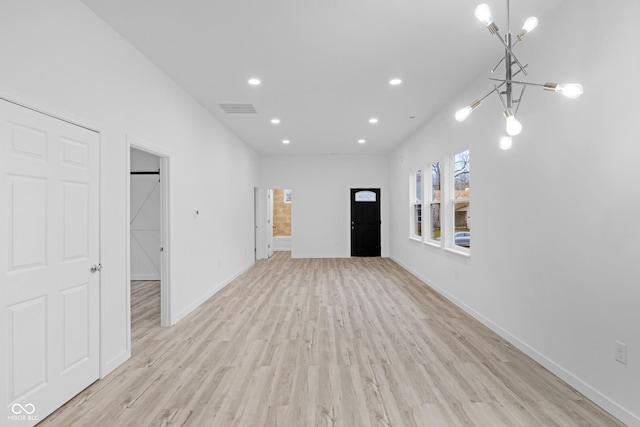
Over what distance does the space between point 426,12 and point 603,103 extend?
56.0 inches

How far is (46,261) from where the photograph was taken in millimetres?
2168

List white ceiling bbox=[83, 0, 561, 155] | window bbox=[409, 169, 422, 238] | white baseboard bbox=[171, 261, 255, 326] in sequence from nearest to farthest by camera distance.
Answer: white ceiling bbox=[83, 0, 561, 155], white baseboard bbox=[171, 261, 255, 326], window bbox=[409, 169, 422, 238]

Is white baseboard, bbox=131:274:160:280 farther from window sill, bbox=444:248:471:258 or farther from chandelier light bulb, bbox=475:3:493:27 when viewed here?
chandelier light bulb, bbox=475:3:493:27

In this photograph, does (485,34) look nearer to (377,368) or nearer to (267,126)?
(377,368)

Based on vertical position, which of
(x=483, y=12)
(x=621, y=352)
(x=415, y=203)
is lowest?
(x=621, y=352)

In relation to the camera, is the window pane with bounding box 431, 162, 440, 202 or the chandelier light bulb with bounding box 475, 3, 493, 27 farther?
the window pane with bounding box 431, 162, 440, 202

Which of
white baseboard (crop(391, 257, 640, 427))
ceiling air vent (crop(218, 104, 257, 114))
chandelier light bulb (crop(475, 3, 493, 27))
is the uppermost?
ceiling air vent (crop(218, 104, 257, 114))

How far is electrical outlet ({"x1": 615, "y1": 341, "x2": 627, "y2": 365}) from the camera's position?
6.77 feet

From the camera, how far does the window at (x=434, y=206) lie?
5816 mm

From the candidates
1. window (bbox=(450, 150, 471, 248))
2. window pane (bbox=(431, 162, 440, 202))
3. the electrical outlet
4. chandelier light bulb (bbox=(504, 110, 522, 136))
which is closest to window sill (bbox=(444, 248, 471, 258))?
window (bbox=(450, 150, 471, 248))

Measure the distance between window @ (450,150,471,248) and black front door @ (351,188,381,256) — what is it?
4.33 metres

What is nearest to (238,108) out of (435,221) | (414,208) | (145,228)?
(145,228)

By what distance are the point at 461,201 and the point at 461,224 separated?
1.13 ft

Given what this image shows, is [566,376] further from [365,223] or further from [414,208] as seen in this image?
[365,223]
